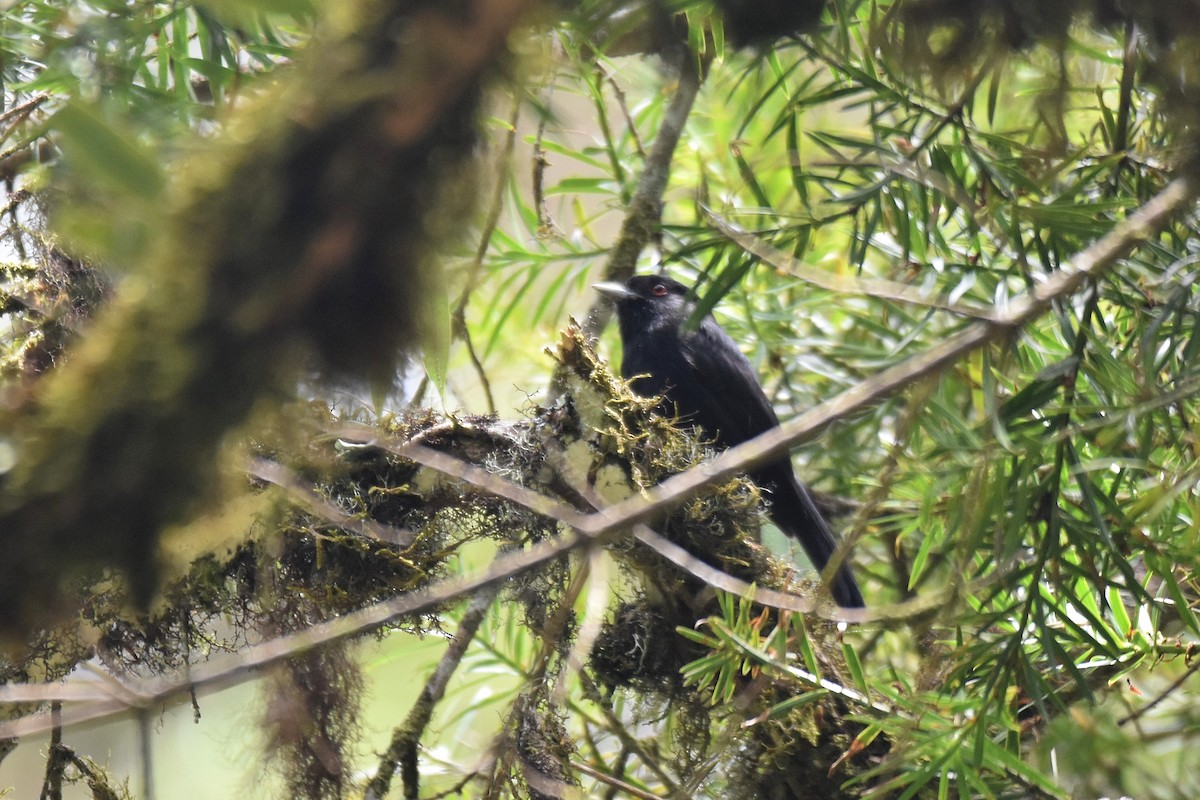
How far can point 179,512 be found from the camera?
990 millimetres

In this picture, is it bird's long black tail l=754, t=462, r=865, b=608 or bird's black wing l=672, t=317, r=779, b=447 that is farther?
bird's black wing l=672, t=317, r=779, b=447

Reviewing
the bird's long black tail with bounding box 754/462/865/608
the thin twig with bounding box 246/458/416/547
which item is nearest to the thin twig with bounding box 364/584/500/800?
the thin twig with bounding box 246/458/416/547

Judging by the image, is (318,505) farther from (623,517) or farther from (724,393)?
(724,393)

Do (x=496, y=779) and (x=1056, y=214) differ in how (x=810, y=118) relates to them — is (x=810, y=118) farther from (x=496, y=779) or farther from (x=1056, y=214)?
(x=496, y=779)

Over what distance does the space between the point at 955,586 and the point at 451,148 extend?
0.98m

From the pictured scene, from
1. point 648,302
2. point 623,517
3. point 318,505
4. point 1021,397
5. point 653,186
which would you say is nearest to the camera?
point 623,517

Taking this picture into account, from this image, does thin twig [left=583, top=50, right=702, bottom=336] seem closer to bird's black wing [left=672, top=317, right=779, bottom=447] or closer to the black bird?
the black bird

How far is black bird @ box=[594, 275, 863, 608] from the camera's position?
3.13 metres

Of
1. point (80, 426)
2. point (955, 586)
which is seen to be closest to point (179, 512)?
point (80, 426)

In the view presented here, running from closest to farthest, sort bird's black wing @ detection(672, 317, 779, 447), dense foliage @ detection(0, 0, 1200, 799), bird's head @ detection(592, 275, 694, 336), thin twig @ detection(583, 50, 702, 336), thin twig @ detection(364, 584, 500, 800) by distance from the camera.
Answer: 1. dense foliage @ detection(0, 0, 1200, 799)
2. thin twig @ detection(364, 584, 500, 800)
3. thin twig @ detection(583, 50, 702, 336)
4. bird's black wing @ detection(672, 317, 779, 447)
5. bird's head @ detection(592, 275, 694, 336)

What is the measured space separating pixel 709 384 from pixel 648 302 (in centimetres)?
43

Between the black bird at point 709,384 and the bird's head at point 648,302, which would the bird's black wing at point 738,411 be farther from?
the bird's head at point 648,302

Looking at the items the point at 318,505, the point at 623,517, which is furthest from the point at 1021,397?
the point at 318,505

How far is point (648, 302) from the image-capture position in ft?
11.6
